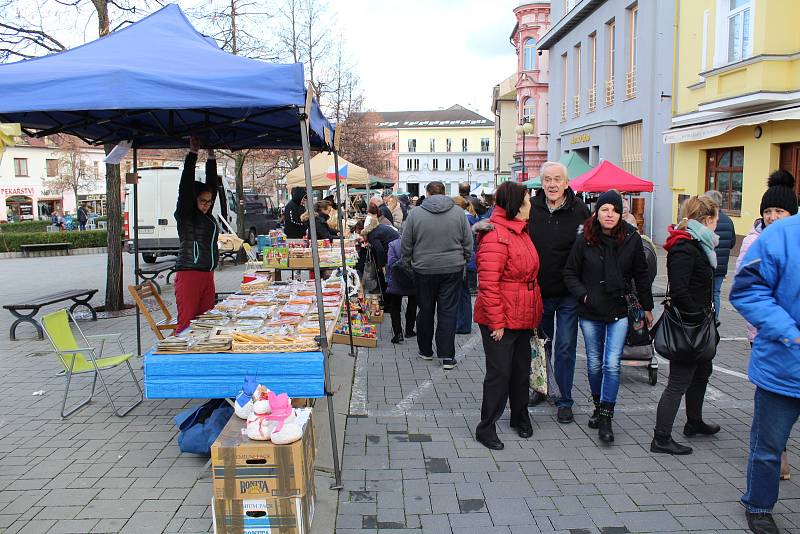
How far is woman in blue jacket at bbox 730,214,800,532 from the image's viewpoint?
123 inches

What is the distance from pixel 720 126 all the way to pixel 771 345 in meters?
14.0

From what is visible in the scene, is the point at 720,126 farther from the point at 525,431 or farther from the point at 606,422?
the point at 525,431

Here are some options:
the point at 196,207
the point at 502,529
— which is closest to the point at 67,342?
the point at 196,207

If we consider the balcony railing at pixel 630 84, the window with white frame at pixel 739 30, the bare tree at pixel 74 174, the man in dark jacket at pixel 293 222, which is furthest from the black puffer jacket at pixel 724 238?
the bare tree at pixel 74 174

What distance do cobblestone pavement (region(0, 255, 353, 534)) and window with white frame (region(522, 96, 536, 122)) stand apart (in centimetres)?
3903

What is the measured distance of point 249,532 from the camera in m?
3.30

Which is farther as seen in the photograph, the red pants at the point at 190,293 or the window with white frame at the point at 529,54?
the window with white frame at the point at 529,54

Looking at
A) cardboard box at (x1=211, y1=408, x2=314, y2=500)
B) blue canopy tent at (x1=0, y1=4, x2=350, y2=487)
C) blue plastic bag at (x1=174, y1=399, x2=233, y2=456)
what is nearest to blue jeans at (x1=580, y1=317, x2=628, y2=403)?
blue canopy tent at (x1=0, y1=4, x2=350, y2=487)

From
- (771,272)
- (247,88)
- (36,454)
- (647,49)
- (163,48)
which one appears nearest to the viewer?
(771,272)

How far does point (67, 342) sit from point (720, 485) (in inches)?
205

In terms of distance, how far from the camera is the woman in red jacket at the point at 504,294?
4520 mm

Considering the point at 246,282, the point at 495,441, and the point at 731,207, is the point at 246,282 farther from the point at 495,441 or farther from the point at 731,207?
the point at 731,207

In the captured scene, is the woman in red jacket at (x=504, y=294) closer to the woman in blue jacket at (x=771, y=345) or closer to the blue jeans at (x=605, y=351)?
the blue jeans at (x=605, y=351)

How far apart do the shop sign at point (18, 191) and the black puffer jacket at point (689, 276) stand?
5849 centimetres
